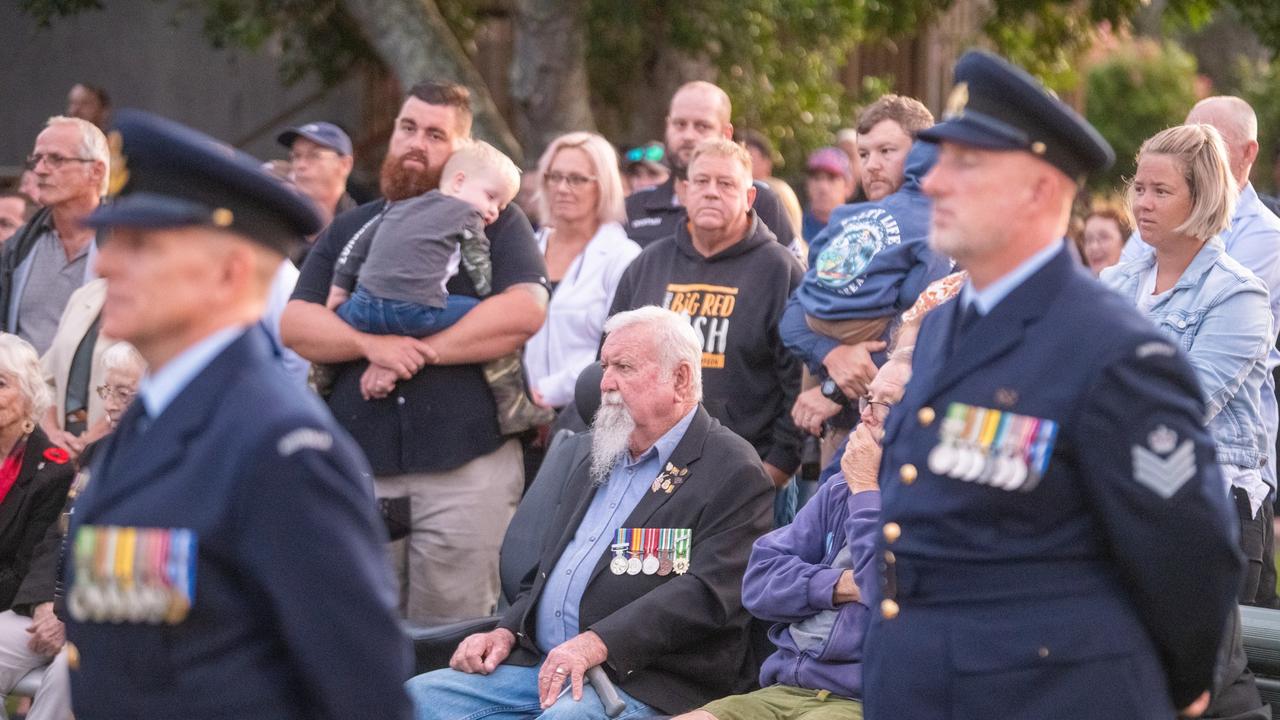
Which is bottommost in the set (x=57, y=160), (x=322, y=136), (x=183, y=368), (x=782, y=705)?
(x=782, y=705)

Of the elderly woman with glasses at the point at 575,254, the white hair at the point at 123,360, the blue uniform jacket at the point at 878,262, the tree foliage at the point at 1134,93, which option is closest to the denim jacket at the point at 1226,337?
the blue uniform jacket at the point at 878,262

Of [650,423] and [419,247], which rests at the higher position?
[419,247]

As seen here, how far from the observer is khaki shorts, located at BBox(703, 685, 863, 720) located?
446 centimetres

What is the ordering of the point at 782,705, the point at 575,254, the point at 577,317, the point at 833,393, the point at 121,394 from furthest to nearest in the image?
the point at 575,254, the point at 577,317, the point at 121,394, the point at 833,393, the point at 782,705

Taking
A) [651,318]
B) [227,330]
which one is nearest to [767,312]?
[651,318]

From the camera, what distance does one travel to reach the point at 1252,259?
5.23 meters

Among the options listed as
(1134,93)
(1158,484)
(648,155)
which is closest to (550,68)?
(648,155)

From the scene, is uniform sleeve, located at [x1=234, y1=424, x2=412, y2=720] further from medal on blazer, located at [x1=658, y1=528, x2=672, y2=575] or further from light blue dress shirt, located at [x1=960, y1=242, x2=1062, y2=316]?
medal on blazer, located at [x1=658, y1=528, x2=672, y2=575]

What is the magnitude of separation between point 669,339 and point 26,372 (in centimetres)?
233

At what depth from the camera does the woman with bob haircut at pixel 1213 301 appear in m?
4.73

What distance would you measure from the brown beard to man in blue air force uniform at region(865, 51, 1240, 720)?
3520 millimetres

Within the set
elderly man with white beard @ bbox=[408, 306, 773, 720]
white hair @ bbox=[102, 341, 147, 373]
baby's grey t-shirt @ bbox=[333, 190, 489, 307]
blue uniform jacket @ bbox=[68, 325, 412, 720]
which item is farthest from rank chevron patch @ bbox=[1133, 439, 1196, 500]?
white hair @ bbox=[102, 341, 147, 373]

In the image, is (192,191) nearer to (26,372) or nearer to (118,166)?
(118,166)

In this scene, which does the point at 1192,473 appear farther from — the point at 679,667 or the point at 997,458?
the point at 679,667
